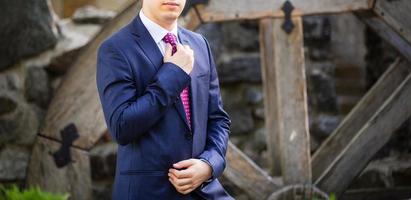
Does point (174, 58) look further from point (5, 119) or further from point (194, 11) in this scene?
point (5, 119)

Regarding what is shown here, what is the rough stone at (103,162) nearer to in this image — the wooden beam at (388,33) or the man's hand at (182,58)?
the wooden beam at (388,33)

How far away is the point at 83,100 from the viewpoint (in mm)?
3611

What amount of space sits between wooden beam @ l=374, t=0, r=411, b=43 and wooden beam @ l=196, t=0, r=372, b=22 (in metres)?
0.08

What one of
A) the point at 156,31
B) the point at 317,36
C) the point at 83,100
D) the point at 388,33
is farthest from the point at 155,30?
the point at 317,36

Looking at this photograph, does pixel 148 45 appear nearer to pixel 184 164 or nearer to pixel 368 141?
pixel 184 164

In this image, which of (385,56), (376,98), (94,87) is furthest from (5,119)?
(385,56)

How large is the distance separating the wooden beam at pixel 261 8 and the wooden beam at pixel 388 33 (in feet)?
0.76

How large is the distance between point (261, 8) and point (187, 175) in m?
1.62

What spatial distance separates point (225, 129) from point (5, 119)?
185cm

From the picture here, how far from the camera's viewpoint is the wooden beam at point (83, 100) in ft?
11.8

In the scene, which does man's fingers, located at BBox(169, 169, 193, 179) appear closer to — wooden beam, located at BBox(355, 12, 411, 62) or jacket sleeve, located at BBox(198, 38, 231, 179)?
jacket sleeve, located at BBox(198, 38, 231, 179)

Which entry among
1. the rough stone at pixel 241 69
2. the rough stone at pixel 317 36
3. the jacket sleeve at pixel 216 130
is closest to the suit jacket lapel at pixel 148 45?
the jacket sleeve at pixel 216 130

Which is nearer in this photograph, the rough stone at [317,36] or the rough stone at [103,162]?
the rough stone at [103,162]

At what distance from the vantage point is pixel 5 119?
386 centimetres
